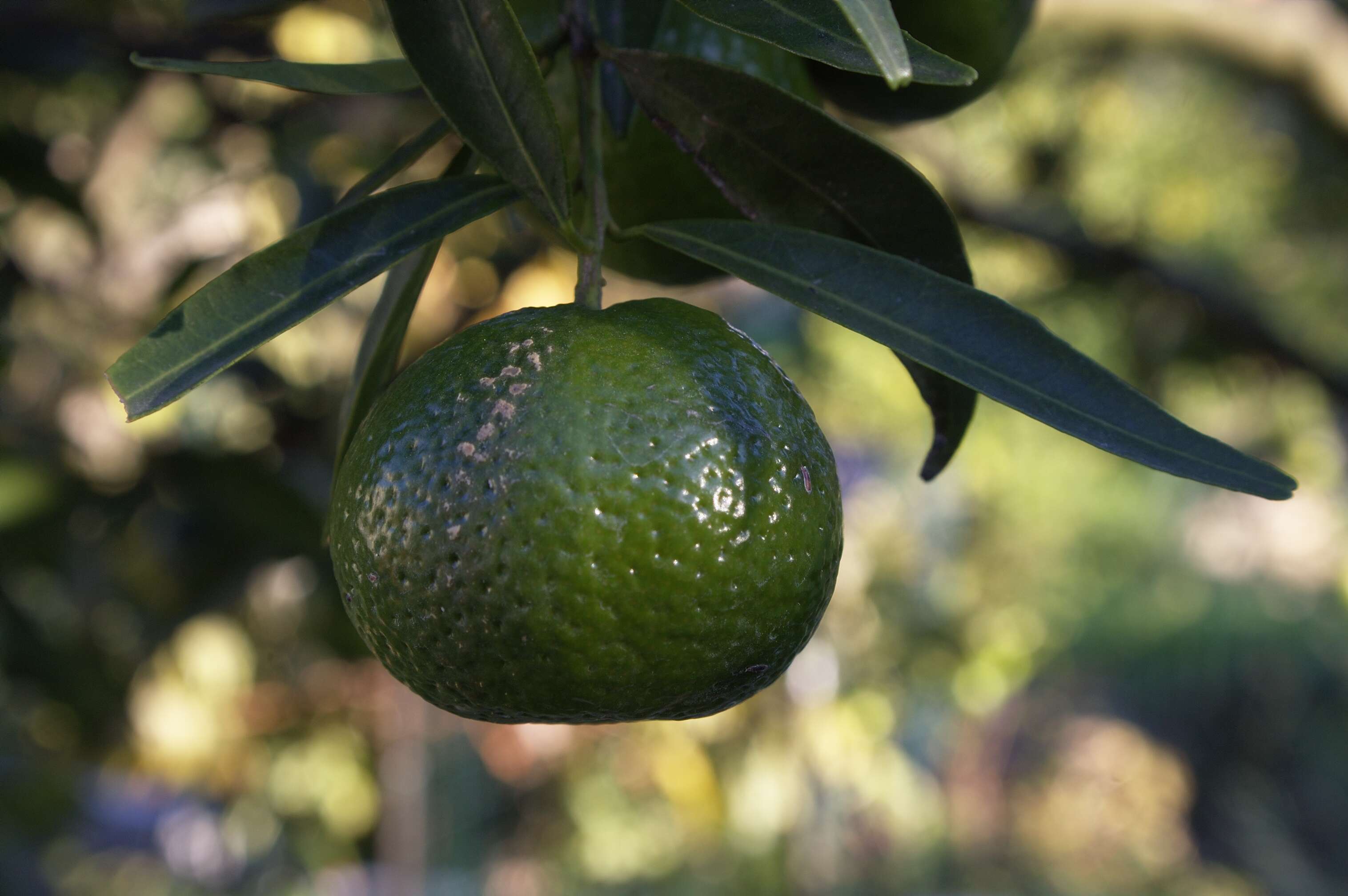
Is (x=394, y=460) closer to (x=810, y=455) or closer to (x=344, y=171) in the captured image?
(x=810, y=455)

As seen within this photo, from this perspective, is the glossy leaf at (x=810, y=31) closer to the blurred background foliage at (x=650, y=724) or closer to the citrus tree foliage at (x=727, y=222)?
the citrus tree foliage at (x=727, y=222)

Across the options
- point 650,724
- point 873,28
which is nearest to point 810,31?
point 873,28

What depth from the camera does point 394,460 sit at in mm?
514

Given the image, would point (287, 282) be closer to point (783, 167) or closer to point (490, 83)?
point (490, 83)

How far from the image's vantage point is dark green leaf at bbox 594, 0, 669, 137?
60 centimetres

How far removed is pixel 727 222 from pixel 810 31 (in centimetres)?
10

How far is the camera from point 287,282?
498 mm

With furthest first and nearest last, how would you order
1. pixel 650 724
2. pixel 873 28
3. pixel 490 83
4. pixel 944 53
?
pixel 650 724 → pixel 944 53 → pixel 490 83 → pixel 873 28

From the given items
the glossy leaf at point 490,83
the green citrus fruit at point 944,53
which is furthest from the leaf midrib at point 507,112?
the green citrus fruit at point 944,53

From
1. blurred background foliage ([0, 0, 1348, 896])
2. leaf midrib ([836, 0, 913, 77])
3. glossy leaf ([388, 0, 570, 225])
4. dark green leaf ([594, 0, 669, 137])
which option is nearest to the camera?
leaf midrib ([836, 0, 913, 77])

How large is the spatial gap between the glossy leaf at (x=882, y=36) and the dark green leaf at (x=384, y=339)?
0.84 ft

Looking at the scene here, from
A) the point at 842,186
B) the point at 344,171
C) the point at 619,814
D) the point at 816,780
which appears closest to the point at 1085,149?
the point at 344,171

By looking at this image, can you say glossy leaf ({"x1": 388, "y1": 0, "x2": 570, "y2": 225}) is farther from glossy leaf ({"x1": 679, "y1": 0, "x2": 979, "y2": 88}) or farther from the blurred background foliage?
the blurred background foliage

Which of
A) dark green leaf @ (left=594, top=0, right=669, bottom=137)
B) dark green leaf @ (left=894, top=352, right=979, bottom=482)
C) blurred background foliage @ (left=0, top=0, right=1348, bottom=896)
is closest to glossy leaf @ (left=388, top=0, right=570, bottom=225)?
dark green leaf @ (left=594, top=0, right=669, bottom=137)
